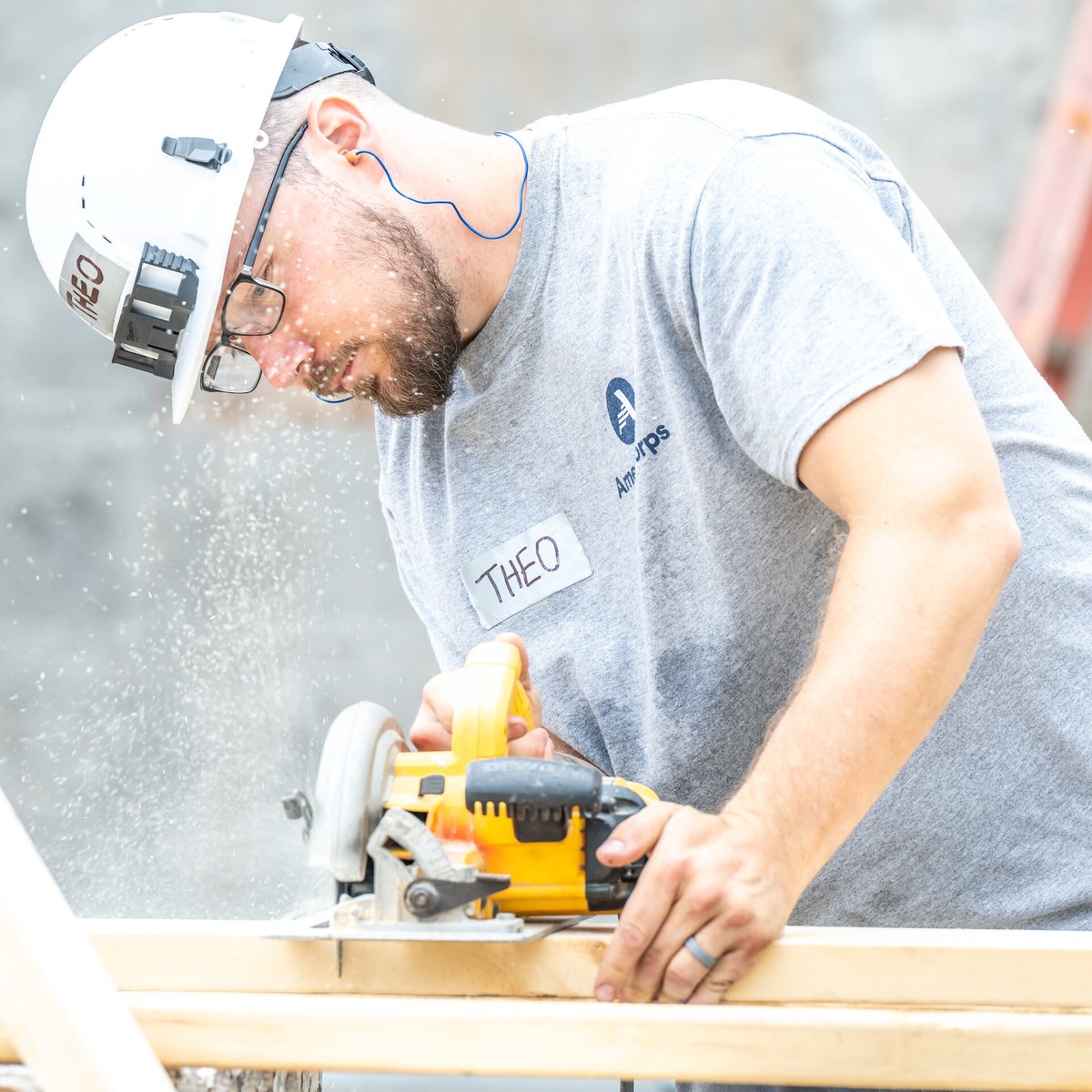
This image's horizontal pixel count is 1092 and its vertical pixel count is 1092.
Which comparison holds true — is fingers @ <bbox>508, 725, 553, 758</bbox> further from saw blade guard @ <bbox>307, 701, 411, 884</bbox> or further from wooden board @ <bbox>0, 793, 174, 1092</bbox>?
wooden board @ <bbox>0, 793, 174, 1092</bbox>

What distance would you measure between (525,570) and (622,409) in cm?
30

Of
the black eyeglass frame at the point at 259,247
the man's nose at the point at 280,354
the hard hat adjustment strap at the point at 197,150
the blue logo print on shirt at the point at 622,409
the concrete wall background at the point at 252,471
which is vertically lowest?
the concrete wall background at the point at 252,471

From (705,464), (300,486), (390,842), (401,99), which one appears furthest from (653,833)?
(401,99)

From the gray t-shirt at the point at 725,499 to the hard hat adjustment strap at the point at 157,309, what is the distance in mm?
395

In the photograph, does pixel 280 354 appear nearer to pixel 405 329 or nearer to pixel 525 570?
pixel 405 329

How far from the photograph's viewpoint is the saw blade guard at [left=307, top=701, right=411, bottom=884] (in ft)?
3.77


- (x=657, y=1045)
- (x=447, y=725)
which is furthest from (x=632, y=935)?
(x=447, y=725)

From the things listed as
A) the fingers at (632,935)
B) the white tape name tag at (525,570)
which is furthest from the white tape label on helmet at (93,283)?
the fingers at (632,935)

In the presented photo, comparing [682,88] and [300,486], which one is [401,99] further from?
[682,88]

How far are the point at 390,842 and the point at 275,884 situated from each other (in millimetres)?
3379

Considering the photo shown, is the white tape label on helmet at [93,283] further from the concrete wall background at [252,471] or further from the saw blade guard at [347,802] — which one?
the concrete wall background at [252,471]

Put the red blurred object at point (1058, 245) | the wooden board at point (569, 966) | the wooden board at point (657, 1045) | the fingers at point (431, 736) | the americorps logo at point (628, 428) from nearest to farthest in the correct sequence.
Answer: the wooden board at point (657, 1045) < the wooden board at point (569, 966) < the fingers at point (431, 736) < the americorps logo at point (628, 428) < the red blurred object at point (1058, 245)

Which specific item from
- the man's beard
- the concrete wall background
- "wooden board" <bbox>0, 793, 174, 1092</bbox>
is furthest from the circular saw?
the concrete wall background

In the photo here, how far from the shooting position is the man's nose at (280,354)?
179cm
